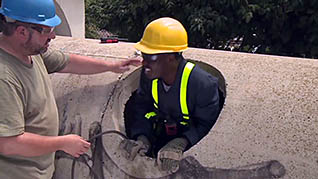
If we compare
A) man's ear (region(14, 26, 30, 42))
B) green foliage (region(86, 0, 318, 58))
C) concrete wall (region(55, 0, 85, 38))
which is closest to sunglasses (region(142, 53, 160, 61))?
man's ear (region(14, 26, 30, 42))

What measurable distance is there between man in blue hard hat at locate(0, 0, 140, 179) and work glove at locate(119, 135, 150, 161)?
1.47ft

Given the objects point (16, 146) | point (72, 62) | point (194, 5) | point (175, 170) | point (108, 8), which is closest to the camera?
point (16, 146)

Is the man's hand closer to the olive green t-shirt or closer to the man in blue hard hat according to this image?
the man in blue hard hat

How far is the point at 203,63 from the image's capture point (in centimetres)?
313

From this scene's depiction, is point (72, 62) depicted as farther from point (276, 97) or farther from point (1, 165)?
point (276, 97)

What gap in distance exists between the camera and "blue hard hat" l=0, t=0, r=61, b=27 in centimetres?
225

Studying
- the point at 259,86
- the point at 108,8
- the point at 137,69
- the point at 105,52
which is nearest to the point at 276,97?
the point at 259,86

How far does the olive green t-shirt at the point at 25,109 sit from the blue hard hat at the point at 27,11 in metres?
0.21

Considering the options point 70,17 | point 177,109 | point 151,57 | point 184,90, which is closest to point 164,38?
point 151,57

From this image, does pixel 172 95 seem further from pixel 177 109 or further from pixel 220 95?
pixel 220 95

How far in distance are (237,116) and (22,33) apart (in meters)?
1.38

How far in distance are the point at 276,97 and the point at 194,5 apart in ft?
14.1

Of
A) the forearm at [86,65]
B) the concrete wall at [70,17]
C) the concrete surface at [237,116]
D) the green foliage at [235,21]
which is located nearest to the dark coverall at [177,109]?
the concrete surface at [237,116]

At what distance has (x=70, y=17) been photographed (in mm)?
6988
